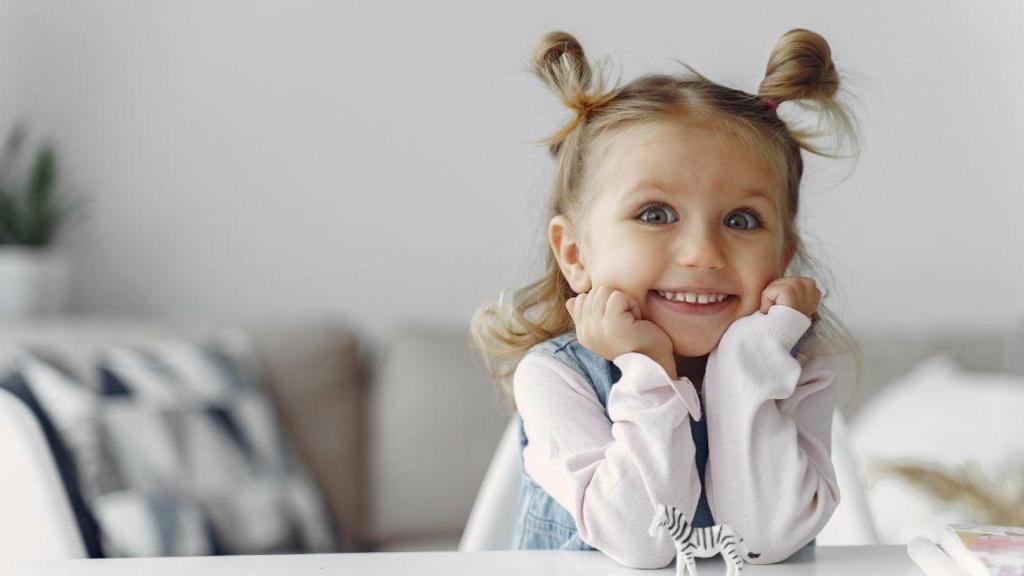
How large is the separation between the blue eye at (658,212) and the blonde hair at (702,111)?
2.7 inches

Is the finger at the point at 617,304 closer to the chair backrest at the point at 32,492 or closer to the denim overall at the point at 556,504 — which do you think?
the denim overall at the point at 556,504

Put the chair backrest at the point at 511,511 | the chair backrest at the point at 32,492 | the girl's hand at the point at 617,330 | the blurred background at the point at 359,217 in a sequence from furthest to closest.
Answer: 1. the blurred background at the point at 359,217
2. the chair backrest at the point at 32,492
3. the chair backrest at the point at 511,511
4. the girl's hand at the point at 617,330

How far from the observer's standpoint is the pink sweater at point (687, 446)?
740 mm

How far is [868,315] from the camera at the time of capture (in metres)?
2.61

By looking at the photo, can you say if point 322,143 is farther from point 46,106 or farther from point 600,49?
point 600,49

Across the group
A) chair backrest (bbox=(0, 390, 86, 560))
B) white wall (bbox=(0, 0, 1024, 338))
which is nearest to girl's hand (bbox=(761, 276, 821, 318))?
chair backrest (bbox=(0, 390, 86, 560))

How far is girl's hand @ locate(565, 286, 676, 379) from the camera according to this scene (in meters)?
0.78

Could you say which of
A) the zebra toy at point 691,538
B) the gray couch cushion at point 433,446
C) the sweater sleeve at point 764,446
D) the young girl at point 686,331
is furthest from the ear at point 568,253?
the gray couch cushion at point 433,446

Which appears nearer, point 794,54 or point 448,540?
point 794,54

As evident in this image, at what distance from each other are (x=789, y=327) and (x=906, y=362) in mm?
1733

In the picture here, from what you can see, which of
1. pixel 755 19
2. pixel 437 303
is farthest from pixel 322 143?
pixel 755 19

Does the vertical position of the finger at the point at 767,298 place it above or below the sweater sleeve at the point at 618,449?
above

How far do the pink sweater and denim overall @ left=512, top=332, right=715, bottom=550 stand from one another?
0.9 inches

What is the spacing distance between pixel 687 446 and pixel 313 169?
2062 millimetres
